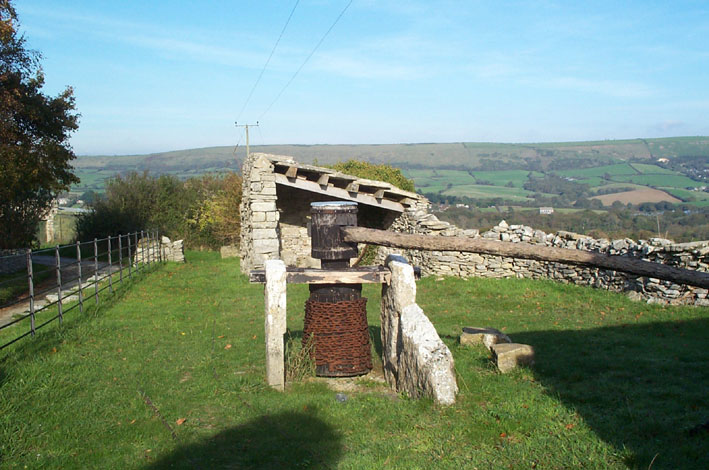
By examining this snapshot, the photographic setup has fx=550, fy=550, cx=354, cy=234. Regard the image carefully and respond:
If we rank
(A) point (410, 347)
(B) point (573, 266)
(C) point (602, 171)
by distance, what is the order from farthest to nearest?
(C) point (602, 171)
(B) point (573, 266)
(A) point (410, 347)

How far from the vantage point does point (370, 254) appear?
771 inches

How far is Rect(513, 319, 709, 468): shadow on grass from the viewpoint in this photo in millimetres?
4328

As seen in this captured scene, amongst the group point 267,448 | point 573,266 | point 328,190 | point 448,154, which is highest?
point 448,154

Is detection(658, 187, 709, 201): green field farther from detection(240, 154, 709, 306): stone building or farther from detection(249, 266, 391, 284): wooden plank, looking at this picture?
detection(249, 266, 391, 284): wooden plank

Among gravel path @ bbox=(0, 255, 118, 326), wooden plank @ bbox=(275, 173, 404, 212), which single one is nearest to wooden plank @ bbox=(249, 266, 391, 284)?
gravel path @ bbox=(0, 255, 118, 326)

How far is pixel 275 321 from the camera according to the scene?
649cm

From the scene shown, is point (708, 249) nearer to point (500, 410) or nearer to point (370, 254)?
point (500, 410)

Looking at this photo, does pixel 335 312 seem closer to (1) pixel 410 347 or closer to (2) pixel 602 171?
(1) pixel 410 347

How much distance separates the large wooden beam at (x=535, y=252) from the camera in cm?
458

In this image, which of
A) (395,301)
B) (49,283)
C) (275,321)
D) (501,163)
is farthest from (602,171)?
(275,321)

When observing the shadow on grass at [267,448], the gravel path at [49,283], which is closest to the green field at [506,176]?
the gravel path at [49,283]

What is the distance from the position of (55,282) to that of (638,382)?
16.3 meters

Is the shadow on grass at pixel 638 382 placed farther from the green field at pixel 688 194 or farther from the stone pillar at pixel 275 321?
the green field at pixel 688 194

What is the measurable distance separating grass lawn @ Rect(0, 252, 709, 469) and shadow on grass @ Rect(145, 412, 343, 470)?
2 cm
